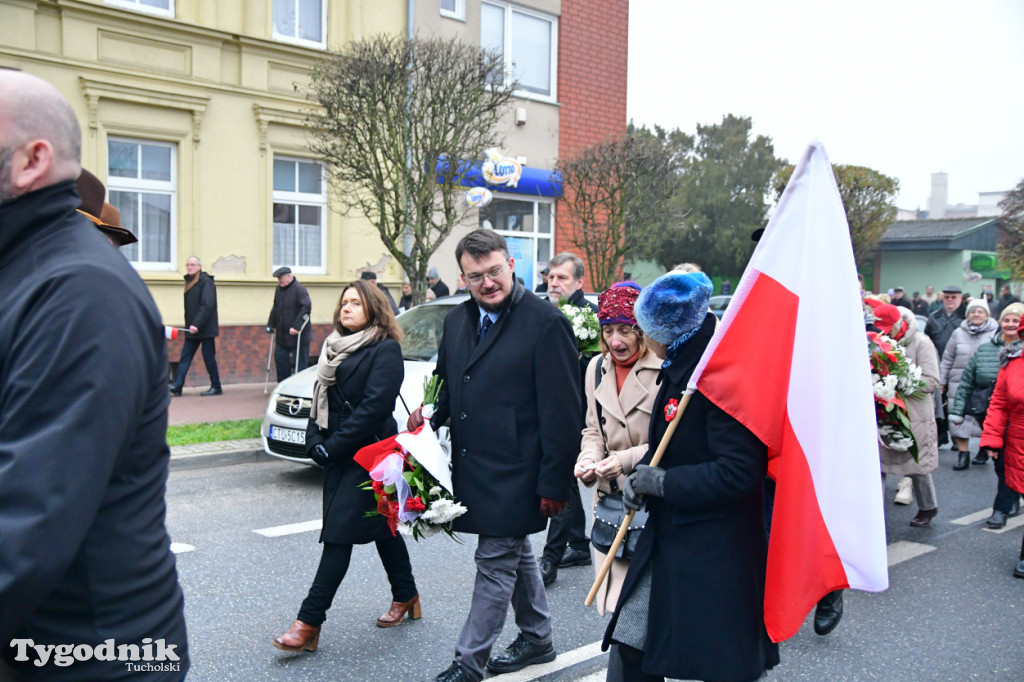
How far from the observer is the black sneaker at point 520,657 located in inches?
163

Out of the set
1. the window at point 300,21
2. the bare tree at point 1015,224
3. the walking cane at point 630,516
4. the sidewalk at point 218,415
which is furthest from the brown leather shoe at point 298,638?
the bare tree at point 1015,224

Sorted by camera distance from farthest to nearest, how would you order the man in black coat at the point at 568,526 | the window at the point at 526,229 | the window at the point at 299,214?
the window at the point at 526,229 < the window at the point at 299,214 < the man in black coat at the point at 568,526

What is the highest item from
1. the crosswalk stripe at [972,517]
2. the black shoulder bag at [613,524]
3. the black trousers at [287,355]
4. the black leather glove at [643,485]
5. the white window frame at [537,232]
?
the white window frame at [537,232]

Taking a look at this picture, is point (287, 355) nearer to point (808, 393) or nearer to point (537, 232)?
point (537, 232)

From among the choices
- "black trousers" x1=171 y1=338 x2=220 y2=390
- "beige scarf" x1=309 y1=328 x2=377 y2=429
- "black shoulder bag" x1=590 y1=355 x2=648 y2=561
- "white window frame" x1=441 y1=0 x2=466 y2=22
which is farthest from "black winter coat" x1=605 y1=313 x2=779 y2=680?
"white window frame" x1=441 y1=0 x2=466 y2=22

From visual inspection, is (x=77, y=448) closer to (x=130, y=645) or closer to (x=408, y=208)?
(x=130, y=645)

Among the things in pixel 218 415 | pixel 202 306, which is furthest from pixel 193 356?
pixel 218 415

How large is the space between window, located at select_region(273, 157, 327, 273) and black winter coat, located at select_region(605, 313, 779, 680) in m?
13.5

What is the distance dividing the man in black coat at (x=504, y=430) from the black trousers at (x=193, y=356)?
33.3 feet

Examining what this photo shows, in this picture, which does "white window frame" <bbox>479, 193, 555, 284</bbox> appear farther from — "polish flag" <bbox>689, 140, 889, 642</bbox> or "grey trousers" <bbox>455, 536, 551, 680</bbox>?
"polish flag" <bbox>689, 140, 889, 642</bbox>

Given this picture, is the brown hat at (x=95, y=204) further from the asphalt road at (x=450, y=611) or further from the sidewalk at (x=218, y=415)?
the sidewalk at (x=218, y=415)

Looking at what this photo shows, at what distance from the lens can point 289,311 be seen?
42.3 feet

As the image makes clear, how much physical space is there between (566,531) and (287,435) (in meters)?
3.35

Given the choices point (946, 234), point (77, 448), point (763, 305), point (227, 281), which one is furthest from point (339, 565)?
point (946, 234)
